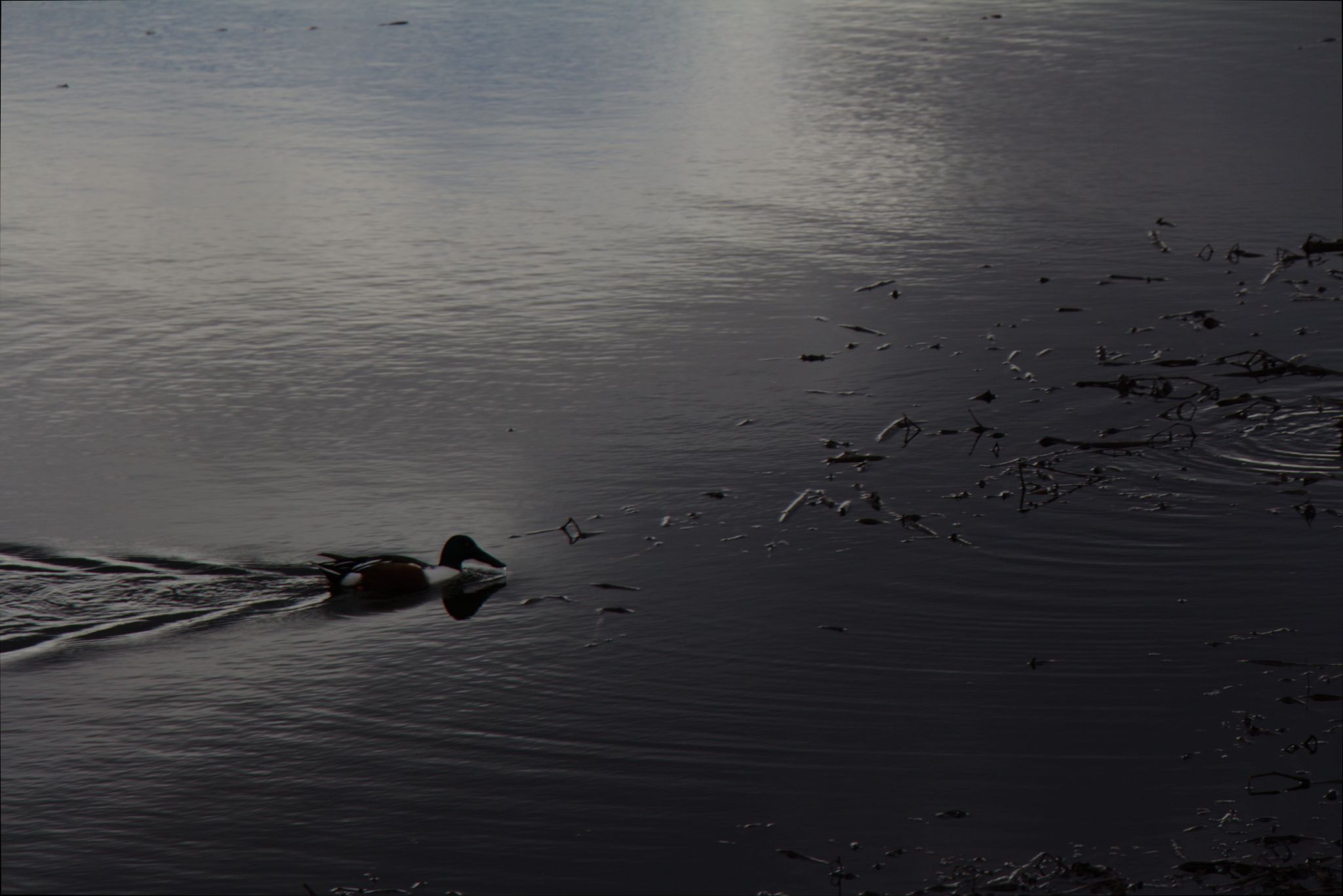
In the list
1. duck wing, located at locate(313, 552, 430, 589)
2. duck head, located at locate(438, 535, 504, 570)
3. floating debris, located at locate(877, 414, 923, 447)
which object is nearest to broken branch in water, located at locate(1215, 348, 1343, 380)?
floating debris, located at locate(877, 414, 923, 447)

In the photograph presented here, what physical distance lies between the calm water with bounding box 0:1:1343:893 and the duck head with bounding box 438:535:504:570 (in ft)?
0.86

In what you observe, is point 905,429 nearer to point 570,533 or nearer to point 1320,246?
point 570,533

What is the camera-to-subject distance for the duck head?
991 cm

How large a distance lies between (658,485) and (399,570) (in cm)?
219

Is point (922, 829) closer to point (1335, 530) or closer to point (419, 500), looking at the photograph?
point (1335, 530)

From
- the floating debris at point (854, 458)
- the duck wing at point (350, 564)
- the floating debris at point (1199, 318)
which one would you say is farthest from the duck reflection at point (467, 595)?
the floating debris at point (1199, 318)

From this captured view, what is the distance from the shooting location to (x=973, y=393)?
41.9 ft

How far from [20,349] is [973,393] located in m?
8.16

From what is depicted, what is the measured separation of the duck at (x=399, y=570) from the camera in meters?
9.69

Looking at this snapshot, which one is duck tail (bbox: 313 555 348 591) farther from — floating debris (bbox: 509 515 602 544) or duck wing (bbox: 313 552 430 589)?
floating debris (bbox: 509 515 602 544)

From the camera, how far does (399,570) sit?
9773mm

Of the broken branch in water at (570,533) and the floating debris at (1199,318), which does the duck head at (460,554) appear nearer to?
the broken branch in water at (570,533)

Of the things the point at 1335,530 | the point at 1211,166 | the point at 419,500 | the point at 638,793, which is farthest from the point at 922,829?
the point at 1211,166

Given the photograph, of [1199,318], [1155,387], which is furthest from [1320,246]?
[1155,387]
